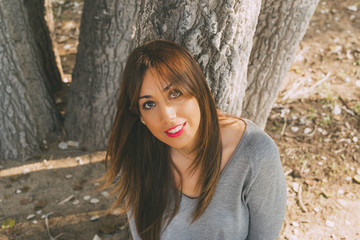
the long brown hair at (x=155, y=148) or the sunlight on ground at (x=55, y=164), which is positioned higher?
the long brown hair at (x=155, y=148)

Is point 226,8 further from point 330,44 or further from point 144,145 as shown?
point 330,44

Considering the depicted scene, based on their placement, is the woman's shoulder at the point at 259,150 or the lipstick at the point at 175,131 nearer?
the lipstick at the point at 175,131

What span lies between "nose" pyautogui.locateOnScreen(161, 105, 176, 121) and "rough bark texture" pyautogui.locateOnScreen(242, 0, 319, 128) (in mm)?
1337

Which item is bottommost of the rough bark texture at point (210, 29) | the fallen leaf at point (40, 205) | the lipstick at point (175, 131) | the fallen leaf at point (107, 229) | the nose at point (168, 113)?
the fallen leaf at point (40, 205)

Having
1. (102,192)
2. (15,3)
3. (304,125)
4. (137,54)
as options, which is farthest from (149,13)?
(304,125)

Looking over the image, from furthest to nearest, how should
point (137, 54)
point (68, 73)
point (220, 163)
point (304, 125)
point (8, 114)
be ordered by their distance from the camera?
point (68, 73) < point (304, 125) < point (8, 114) < point (220, 163) < point (137, 54)

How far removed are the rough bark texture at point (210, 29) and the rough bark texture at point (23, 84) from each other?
1.80 metres

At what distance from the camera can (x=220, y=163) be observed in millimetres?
1863

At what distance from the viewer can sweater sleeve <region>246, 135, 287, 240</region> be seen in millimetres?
1750

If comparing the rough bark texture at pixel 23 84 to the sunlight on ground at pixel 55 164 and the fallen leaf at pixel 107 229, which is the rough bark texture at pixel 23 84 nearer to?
the sunlight on ground at pixel 55 164

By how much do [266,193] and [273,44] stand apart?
4.17ft

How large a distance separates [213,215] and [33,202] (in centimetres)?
208

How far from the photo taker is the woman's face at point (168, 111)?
1566mm

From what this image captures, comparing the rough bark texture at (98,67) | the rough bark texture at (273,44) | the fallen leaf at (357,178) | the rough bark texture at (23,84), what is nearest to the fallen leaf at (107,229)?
the rough bark texture at (98,67)
